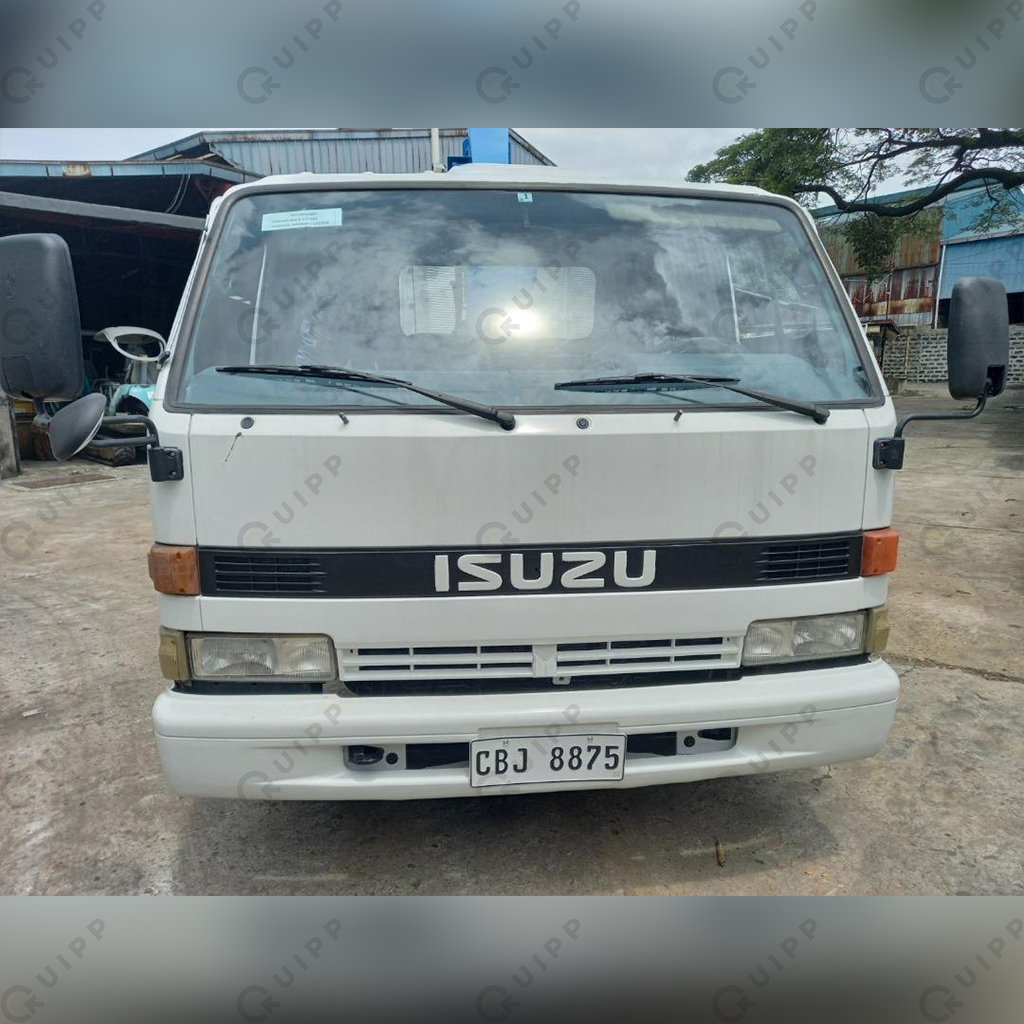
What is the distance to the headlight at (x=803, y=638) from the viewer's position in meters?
2.35

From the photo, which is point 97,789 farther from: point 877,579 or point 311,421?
point 877,579

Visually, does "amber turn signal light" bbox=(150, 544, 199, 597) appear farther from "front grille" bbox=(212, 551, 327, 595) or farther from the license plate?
the license plate

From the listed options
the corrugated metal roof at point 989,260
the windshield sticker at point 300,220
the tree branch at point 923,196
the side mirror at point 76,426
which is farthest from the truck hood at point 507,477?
the corrugated metal roof at point 989,260

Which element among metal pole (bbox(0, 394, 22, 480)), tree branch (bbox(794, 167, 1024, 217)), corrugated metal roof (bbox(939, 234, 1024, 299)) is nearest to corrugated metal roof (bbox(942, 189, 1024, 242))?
corrugated metal roof (bbox(939, 234, 1024, 299))

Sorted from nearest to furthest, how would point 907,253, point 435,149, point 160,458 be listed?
point 160,458
point 435,149
point 907,253

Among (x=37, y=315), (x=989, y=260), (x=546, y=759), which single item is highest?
(x=989, y=260)

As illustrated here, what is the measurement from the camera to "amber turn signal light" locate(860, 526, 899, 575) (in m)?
2.37

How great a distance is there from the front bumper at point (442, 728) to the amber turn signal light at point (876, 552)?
35 cm

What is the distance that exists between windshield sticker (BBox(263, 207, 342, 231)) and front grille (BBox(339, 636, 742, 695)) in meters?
1.27

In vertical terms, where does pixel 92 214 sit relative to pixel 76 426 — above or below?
above

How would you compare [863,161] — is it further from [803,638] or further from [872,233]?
[803,638]

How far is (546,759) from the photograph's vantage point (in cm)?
224

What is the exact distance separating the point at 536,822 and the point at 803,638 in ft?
3.67

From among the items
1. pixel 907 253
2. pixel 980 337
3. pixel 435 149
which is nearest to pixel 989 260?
pixel 907 253
